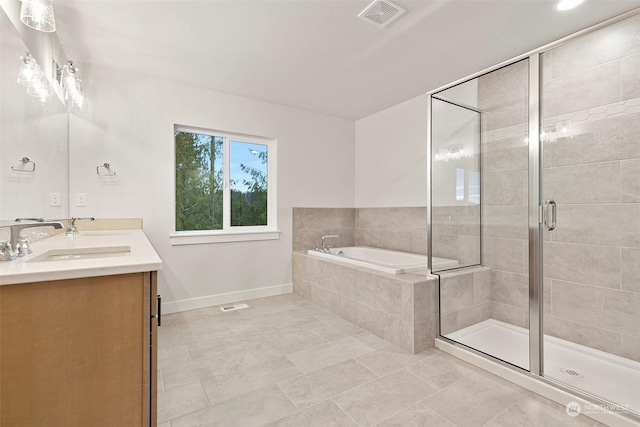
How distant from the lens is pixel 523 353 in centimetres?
200

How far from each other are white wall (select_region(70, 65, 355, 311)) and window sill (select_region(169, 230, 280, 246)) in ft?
0.21

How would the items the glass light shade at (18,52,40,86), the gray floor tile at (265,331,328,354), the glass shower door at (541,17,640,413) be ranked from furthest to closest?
the gray floor tile at (265,331,328,354)
the glass shower door at (541,17,640,413)
the glass light shade at (18,52,40,86)

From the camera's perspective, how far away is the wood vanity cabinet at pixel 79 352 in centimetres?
88

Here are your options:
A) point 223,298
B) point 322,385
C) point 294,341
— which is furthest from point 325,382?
point 223,298

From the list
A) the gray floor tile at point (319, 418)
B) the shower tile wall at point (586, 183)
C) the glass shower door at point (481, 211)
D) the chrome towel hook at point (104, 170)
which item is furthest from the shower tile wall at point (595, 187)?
the chrome towel hook at point (104, 170)

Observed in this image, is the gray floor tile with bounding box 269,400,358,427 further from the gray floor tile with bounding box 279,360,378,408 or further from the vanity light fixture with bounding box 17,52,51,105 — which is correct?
the vanity light fixture with bounding box 17,52,51,105

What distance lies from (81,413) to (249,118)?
10.4 ft

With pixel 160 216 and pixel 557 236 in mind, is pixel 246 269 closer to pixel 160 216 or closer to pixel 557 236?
pixel 160 216

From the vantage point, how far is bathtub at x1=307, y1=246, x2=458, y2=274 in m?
2.55

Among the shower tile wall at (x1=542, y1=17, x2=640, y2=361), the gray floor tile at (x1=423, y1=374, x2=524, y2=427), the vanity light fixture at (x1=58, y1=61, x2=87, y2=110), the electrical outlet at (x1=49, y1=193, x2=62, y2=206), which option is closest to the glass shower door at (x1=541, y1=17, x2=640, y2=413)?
the shower tile wall at (x1=542, y1=17, x2=640, y2=361)

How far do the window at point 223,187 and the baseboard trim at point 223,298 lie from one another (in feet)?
2.10

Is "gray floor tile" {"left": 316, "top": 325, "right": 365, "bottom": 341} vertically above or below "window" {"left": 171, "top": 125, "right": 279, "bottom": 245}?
below

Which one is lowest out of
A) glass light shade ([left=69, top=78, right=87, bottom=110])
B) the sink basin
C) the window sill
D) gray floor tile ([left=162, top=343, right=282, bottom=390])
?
gray floor tile ([left=162, top=343, right=282, bottom=390])

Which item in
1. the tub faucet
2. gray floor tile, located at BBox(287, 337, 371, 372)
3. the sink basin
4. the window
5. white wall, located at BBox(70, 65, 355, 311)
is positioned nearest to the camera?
the sink basin
